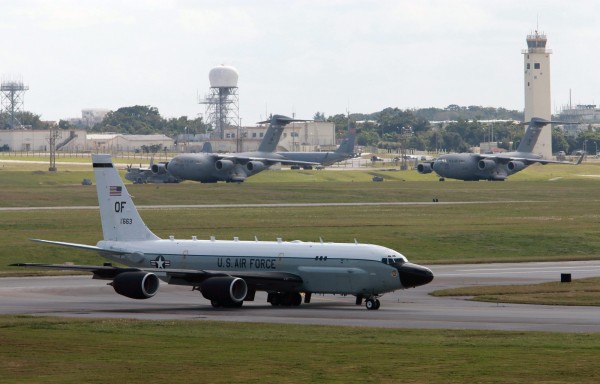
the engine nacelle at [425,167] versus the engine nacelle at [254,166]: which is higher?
the engine nacelle at [254,166]

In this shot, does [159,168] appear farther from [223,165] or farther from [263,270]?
[263,270]

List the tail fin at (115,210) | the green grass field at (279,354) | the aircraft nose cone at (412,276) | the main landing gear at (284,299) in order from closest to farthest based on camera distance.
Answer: the green grass field at (279,354)
the aircraft nose cone at (412,276)
the main landing gear at (284,299)
the tail fin at (115,210)

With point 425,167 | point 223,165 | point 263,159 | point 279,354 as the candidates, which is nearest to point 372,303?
point 279,354

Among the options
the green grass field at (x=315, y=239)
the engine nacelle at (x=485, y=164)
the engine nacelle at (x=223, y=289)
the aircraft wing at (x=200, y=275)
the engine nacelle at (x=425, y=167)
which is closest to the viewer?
the green grass field at (x=315, y=239)

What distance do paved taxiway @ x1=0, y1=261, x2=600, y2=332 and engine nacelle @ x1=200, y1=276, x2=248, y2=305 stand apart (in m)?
0.59

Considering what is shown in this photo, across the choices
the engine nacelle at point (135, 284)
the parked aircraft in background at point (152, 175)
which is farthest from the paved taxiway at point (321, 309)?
the parked aircraft in background at point (152, 175)

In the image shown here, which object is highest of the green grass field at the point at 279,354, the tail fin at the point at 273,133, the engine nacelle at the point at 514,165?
the tail fin at the point at 273,133

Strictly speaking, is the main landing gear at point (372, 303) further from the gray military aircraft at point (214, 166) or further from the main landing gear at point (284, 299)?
the gray military aircraft at point (214, 166)

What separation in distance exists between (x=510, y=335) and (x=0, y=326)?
18.6 meters

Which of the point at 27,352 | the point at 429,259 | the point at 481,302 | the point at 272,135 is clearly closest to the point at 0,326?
the point at 27,352

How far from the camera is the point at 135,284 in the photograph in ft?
187

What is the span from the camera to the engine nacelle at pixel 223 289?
57.6 m

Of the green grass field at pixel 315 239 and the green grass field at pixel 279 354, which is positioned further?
the green grass field at pixel 315 239

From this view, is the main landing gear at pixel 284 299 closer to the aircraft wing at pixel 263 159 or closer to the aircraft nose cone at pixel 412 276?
the aircraft nose cone at pixel 412 276
